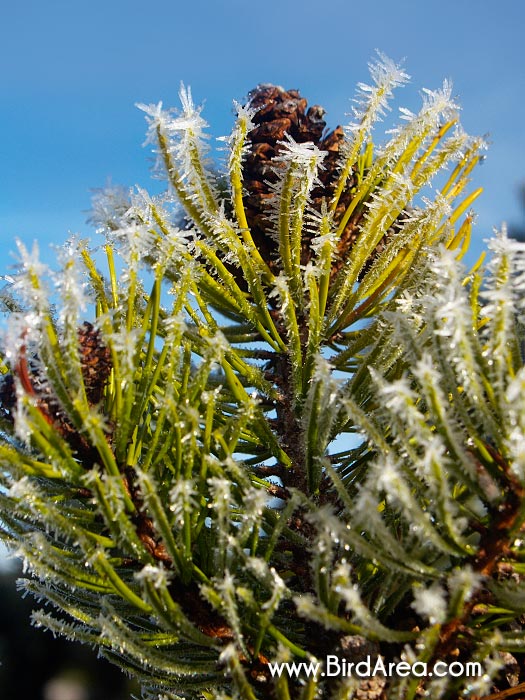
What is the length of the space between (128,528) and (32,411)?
0.61 feet

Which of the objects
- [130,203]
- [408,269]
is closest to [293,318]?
[408,269]

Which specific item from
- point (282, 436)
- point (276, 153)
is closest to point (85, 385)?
point (282, 436)

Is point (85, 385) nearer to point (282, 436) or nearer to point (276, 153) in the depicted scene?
point (282, 436)

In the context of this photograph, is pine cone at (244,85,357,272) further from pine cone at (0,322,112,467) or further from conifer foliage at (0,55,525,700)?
pine cone at (0,322,112,467)

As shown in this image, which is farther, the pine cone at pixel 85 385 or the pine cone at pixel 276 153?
the pine cone at pixel 276 153

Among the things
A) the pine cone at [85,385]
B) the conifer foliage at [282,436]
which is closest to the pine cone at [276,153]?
the conifer foliage at [282,436]

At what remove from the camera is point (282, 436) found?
3.59ft

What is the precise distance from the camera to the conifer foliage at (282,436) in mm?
687

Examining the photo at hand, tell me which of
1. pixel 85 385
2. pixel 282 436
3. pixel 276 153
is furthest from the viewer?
pixel 276 153

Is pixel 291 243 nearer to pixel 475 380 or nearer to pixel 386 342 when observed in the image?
pixel 386 342

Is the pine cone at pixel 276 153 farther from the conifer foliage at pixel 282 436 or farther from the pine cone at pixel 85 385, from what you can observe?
the pine cone at pixel 85 385

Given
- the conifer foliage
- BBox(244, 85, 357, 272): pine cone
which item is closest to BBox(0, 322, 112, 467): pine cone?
the conifer foliage

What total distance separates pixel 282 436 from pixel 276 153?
546 mm

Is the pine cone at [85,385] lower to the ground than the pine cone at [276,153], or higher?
lower
